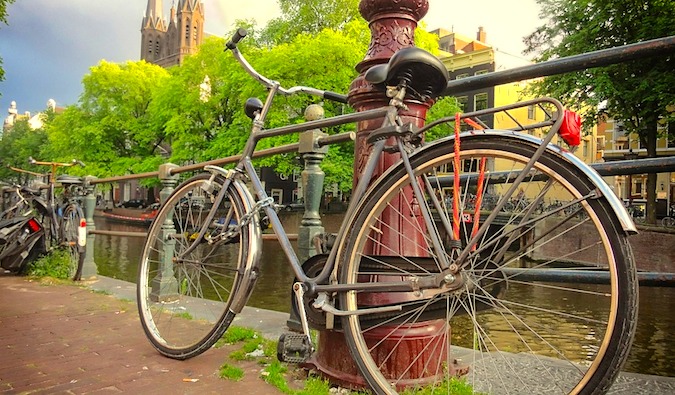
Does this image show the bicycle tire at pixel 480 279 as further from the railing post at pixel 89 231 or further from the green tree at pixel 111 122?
the green tree at pixel 111 122

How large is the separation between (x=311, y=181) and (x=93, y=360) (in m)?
1.57

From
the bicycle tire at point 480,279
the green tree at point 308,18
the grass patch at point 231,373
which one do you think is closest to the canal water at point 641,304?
the grass patch at point 231,373

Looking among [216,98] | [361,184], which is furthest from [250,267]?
[216,98]

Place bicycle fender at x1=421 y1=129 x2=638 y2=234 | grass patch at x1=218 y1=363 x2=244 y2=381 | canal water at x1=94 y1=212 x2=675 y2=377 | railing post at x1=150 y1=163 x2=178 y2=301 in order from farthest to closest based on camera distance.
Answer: canal water at x1=94 y1=212 x2=675 y2=377
railing post at x1=150 y1=163 x2=178 y2=301
grass patch at x1=218 y1=363 x2=244 y2=381
bicycle fender at x1=421 y1=129 x2=638 y2=234

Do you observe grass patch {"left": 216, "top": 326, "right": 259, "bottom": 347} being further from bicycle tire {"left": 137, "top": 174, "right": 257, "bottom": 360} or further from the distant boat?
the distant boat

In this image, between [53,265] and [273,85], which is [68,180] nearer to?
[53,265]

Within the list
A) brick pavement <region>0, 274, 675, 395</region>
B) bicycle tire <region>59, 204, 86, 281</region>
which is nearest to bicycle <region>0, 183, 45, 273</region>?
bicycle tire <region>59, 204, 86, 281</region>

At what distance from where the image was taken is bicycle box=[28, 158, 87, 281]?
20.5 feet

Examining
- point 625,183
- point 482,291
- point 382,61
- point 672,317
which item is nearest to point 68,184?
point 382,61

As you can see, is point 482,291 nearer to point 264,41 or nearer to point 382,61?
point 382,61

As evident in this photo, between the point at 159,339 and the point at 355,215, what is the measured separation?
1.53 metres

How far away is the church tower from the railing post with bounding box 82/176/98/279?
7154cm

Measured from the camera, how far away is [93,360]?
2795mm

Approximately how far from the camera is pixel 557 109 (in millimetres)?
1549
